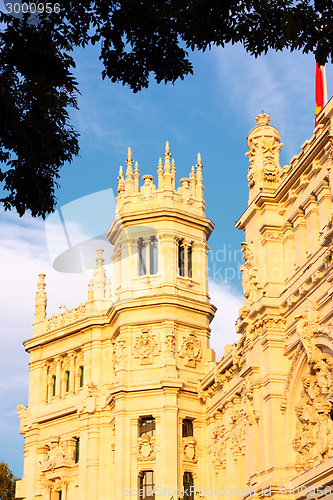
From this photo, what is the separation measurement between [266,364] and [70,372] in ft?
67.3

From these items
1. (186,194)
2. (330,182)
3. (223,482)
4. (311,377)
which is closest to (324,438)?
(311,377)

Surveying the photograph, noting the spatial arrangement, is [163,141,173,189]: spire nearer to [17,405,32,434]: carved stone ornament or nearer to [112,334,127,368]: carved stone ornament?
[112,334,127,368]: carved stone ornament

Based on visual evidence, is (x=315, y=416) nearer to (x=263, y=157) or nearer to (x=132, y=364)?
(x=263, y=157)

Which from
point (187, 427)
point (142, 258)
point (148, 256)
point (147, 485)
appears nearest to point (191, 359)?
point (187, 427)

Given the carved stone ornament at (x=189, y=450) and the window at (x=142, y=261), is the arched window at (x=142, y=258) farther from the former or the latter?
the carved stone ornament at (x=189, y=450)

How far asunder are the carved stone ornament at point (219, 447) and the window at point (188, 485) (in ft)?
5.39

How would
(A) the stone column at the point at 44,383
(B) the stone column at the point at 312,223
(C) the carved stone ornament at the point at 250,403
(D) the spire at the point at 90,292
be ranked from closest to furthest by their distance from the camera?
(B) the stone column at the point at 312,223, (C) the carved stone ornament at the point at 250,403, (D) the spire at the point at 90,292, (A) the stone column at the point at 44,383

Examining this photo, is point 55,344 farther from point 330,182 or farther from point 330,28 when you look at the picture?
point 330,28

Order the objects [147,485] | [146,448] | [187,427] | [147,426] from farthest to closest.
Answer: [187,427] → [147,426] → [146,448] → [147,485]

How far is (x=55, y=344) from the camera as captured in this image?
5259 centimetres

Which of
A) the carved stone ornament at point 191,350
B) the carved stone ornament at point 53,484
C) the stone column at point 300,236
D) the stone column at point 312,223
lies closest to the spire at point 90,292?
the carved stone ornament at point 191,350

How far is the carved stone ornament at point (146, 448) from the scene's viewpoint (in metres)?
43.2

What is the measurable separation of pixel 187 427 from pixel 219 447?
278 centimetres

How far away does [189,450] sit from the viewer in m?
43.8
